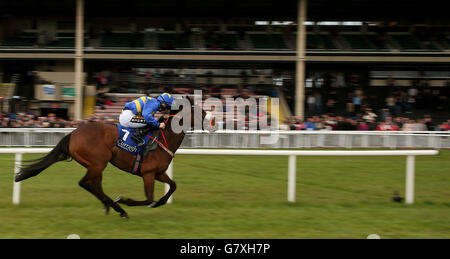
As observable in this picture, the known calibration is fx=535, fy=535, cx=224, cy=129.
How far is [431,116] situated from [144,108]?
13567 mm

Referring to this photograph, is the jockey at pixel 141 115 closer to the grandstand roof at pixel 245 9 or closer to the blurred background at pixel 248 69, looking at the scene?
the blurred background at pixel 248 69

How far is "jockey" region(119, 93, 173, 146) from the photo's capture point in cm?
572

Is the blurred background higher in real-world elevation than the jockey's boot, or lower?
higher

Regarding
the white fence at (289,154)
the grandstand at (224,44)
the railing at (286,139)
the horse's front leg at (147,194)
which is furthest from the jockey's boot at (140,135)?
the grandstand at (224,44)

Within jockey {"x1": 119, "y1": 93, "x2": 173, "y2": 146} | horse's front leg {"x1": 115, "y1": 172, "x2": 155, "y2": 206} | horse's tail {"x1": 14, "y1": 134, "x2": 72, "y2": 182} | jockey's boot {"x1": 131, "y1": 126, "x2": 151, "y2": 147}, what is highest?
jockey {"x1": 119, "y1": 93, "x2": 173, "y2": 146}

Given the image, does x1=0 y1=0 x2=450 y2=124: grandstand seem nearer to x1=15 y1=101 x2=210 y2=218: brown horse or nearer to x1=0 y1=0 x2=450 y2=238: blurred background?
x1=0 y1=0 x2=450 y2=238: blurred background

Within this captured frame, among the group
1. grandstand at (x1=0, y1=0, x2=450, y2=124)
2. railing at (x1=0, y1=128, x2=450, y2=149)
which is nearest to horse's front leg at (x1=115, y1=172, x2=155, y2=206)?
railing at (x1=0, y1=128, x2=450, y2=149)

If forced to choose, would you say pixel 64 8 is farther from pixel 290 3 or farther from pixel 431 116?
pixel 431 116

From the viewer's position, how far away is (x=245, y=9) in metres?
20.3

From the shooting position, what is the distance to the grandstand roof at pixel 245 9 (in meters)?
19.8

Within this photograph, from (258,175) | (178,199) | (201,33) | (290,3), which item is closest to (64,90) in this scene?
(201,33)

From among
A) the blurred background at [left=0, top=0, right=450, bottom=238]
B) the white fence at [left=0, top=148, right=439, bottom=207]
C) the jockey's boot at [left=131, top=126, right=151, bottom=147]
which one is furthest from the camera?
the blurred background at [left=0, top=0, right=450, bottom=238]

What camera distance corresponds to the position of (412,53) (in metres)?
19.0

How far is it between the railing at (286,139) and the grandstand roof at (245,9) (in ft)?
23.9
